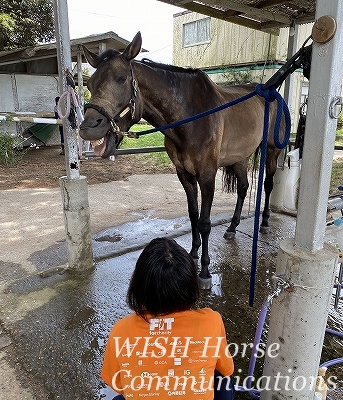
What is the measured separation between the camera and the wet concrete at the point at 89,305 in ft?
6.26

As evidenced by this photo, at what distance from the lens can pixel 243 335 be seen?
86.3 inches

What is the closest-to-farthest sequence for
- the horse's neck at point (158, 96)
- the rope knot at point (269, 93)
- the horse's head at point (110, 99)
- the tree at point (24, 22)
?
the rope knot at point (269, 93), the horse's head at point (110, 99), the horse's neck at point (158, 96), the tree at point (24, 22)

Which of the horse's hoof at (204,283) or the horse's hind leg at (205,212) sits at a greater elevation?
the horse's hind leg at (205,212)

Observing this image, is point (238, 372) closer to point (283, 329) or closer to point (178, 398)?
point (283, 329)

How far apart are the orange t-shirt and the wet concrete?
792 millimetres

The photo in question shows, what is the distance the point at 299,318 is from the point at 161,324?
1.88 feet

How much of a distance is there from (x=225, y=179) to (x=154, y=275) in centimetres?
331

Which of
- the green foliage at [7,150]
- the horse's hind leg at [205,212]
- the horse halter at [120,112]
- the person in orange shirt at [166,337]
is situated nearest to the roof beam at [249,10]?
the horse halter at [120,112]

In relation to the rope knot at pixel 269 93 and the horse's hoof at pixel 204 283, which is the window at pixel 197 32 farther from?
the rope knot at pixel 269 93

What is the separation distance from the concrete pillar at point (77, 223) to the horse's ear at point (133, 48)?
1.11 metres

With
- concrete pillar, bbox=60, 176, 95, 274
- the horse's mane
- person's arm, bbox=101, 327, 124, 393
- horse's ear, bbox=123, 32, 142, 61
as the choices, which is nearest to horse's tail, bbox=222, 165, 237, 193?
the horse's mane

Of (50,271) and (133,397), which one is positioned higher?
(133,397)

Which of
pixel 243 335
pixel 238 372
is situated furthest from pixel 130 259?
pixel 238 372

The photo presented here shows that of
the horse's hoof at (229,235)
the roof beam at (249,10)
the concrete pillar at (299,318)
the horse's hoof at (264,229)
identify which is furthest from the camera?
the horse's hoof at (264,229)
